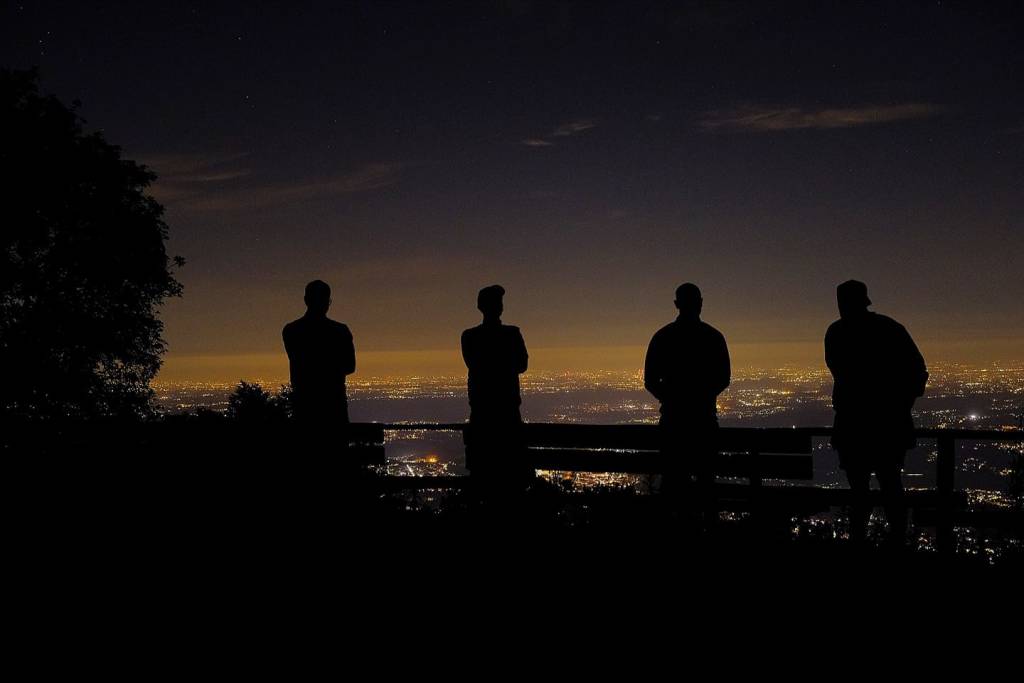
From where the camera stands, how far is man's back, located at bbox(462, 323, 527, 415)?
728 cm

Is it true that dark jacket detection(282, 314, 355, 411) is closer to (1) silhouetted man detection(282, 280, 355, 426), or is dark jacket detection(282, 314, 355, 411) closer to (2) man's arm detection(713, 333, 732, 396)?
(1) silhouetted man detection(282, 280, 355, 426)

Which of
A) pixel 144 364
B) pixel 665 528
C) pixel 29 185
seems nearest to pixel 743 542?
pixel 665 528

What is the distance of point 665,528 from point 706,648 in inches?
98.8

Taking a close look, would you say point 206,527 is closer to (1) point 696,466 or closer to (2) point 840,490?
(1) point 696,466

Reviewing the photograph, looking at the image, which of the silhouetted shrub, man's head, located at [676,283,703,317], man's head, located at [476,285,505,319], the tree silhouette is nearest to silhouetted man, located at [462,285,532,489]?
man's head, located at [476,285,505,319]

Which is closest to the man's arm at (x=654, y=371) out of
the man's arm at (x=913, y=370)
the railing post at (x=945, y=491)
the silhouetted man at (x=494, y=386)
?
the silhouetted man at (x=494, y=386)

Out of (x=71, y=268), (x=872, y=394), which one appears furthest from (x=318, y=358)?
(x=71, y=268)

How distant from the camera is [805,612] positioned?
4.54 meters

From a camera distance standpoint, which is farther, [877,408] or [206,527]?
[206,527]

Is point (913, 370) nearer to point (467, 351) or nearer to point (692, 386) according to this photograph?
point (692, 386)

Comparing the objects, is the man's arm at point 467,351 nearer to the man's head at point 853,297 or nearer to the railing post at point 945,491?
the man's head at point 853,297

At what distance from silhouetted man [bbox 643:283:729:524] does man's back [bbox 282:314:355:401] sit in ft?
9.15

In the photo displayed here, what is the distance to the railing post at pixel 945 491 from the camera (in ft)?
20.0

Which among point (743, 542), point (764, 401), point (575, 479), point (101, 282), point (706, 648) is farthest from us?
point (764, 401)
